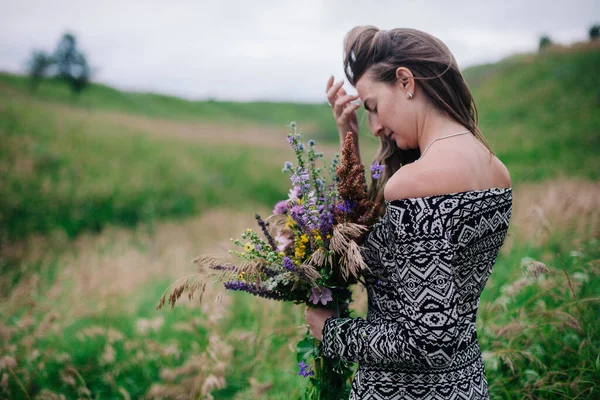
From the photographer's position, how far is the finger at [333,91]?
201 centimetres

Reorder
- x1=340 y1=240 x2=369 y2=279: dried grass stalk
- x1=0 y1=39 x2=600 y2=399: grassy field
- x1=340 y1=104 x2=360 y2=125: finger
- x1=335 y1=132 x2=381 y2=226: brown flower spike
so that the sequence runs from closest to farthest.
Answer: x1=340 y1=240 x2=369 y2=279: dried grass stalk < x1=335 y1=132 x2=381 y2=226: brown flower spike < x1=340 y1=104 x2=360 y2=125: finger < x1=0 y1=39 x2=600 y2=399: grassy field

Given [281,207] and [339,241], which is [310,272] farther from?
[281,207]

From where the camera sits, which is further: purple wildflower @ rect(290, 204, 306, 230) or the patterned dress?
purple wildflower @ rect(290, 204, 306, 230)

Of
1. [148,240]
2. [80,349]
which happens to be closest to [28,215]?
[148,240]

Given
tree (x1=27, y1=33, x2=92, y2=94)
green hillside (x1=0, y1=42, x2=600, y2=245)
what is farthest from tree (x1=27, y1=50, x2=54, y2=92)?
green hillside (x1=0, y1=42, x2=600, y2=245)

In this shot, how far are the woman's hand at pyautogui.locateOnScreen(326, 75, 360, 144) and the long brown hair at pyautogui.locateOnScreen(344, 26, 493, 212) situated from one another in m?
0.32

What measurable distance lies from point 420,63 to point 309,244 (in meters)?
0.85

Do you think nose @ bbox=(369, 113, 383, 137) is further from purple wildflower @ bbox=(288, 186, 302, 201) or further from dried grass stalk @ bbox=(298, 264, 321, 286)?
dried grass stalk @ bbox=(298, 264, 321, 286)

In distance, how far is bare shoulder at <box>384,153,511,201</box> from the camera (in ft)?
4.11

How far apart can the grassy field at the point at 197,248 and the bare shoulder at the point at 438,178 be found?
30.6 inches

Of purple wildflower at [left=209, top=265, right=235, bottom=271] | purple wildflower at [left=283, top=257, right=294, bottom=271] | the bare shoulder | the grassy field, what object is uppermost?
the bare shoulder

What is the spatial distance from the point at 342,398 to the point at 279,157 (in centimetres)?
2332

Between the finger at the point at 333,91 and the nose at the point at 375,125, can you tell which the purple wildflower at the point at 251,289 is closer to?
the nose at the point at 375,125

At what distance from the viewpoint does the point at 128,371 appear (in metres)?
4.35
